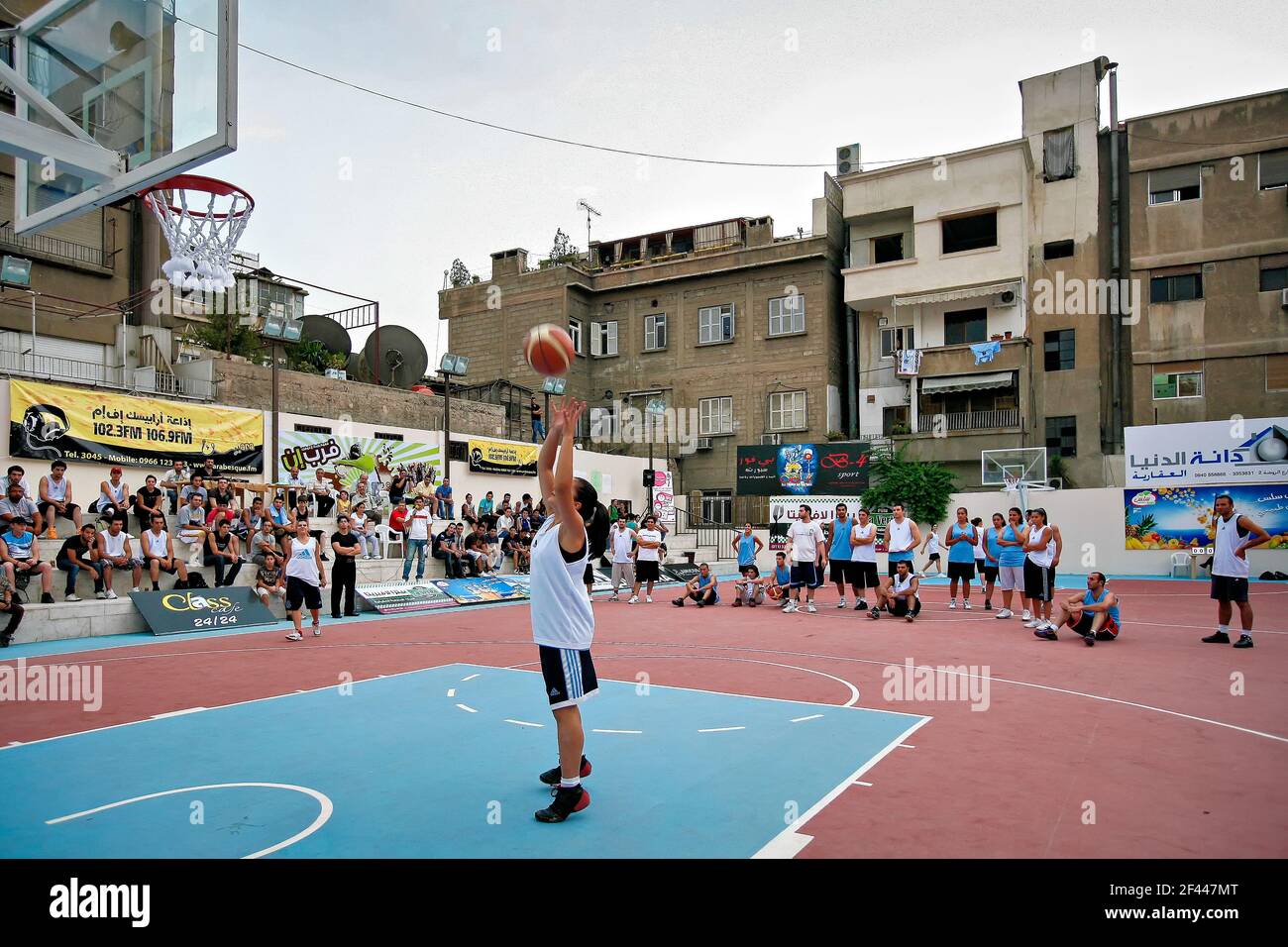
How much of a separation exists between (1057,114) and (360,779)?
3699 cm

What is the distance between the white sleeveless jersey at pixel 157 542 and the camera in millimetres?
15039

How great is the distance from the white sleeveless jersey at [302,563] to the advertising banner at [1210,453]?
77.2ft

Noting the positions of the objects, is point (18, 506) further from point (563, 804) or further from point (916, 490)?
point (916, 490)

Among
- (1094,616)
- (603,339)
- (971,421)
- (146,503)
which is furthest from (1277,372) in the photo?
(146,503)

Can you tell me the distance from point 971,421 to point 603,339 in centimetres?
1743

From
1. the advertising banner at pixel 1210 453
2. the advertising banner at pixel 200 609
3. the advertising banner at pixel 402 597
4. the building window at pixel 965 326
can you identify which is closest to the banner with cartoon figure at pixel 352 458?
the advertising banner at pixel 402 597

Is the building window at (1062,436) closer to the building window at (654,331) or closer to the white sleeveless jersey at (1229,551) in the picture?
the building window at (654,331)

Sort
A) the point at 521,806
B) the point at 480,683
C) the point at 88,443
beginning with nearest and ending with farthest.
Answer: the point at 521,806 → the point at 480,683 → the point at 88,443

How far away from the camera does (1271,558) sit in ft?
81.3

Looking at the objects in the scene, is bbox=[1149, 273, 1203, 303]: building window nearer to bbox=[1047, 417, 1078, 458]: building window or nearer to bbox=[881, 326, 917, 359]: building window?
bbox=[1047, 417, 1078, 458]: building window

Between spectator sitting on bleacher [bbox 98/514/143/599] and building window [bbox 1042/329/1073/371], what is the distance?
31535 mm

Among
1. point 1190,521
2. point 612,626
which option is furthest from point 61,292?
point 1190,521
